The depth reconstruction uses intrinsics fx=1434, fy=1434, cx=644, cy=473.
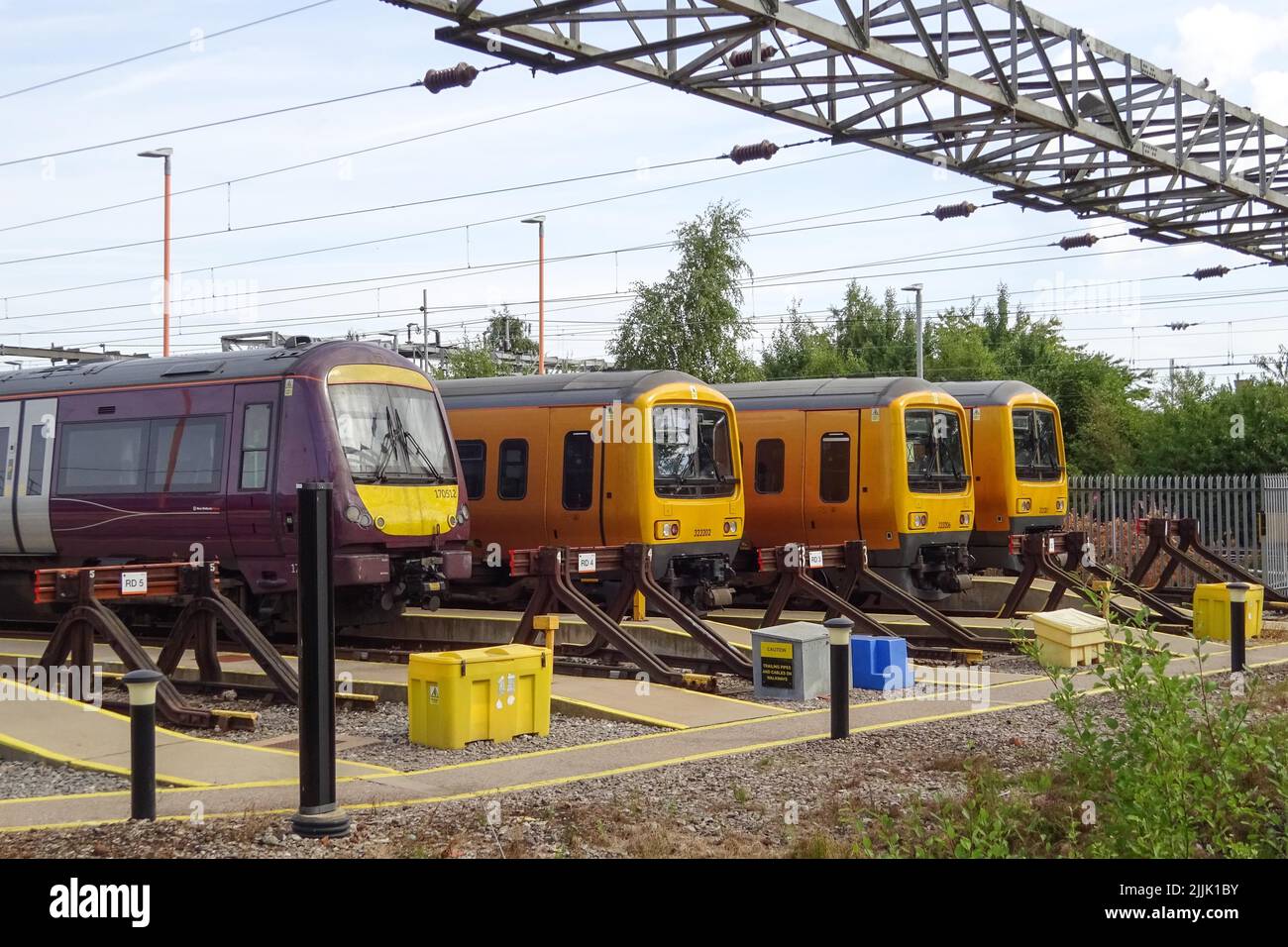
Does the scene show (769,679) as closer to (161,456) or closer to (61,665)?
(61,665)

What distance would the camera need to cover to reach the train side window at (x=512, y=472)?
18133mm

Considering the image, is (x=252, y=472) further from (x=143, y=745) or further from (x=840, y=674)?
(x=143, y=745)

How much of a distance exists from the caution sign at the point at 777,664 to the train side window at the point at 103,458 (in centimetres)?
738

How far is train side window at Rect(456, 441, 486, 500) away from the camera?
1859 cm

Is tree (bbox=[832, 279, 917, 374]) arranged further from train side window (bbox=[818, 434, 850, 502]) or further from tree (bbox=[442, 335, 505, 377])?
train side window (bbox=[818, 434, 850, 502])

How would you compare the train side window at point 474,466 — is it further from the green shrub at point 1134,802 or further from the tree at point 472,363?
the tree at point 472,363

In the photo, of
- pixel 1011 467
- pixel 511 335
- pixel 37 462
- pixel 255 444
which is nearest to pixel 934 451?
pixel 1011 467

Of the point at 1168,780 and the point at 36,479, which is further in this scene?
the point at 36,479

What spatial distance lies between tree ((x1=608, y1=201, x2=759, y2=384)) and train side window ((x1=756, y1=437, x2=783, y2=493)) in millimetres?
15583

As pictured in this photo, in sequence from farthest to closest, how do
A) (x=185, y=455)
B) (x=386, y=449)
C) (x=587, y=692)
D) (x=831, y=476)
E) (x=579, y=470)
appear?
(x=831, y=476) < (x=579, y=470) < (x=185, y=455) < (x=386, y=449) < (x=587, y=692)

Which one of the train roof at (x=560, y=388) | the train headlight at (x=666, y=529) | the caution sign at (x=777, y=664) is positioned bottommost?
the caution sign at (x=777, y=664)

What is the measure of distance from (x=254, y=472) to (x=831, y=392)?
337 inches

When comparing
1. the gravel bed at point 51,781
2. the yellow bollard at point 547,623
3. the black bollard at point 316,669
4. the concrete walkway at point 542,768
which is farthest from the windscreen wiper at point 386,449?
the black bollard at point 316,669

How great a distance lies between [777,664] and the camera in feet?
42.4
